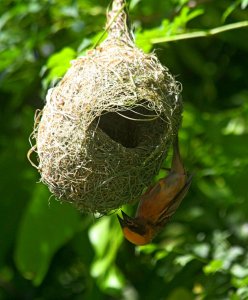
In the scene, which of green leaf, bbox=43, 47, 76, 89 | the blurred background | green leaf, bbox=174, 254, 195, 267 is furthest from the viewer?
the blurred background

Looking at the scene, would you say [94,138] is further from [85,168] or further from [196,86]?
[196,86]

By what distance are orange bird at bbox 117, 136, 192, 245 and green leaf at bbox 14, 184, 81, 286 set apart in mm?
905

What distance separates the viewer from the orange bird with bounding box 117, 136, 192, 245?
273 centimetres

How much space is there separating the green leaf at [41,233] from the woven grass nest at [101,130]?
899 mm

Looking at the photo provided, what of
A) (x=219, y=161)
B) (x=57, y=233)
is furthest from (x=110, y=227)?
(x=219, y=161)

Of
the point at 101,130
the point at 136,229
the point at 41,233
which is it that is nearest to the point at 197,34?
the point at 101,130

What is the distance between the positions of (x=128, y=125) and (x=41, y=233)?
33.6 inches

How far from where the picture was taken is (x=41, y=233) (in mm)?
3645

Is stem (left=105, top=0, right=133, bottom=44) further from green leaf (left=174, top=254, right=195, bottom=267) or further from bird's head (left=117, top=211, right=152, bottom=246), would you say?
green leaf (left=174, top=254, right=195, bottom=267)

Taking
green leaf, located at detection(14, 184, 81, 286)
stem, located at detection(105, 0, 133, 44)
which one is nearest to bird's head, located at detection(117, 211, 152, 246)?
stem, located at detection(105, 0, 133, 44)

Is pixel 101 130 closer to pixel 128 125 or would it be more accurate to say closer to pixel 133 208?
pixel 128 125

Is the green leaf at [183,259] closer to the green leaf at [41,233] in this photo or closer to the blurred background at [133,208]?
the blurred background at [133,208]

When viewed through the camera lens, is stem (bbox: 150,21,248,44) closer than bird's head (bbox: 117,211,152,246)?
No

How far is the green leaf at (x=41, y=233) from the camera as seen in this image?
11.8ft
